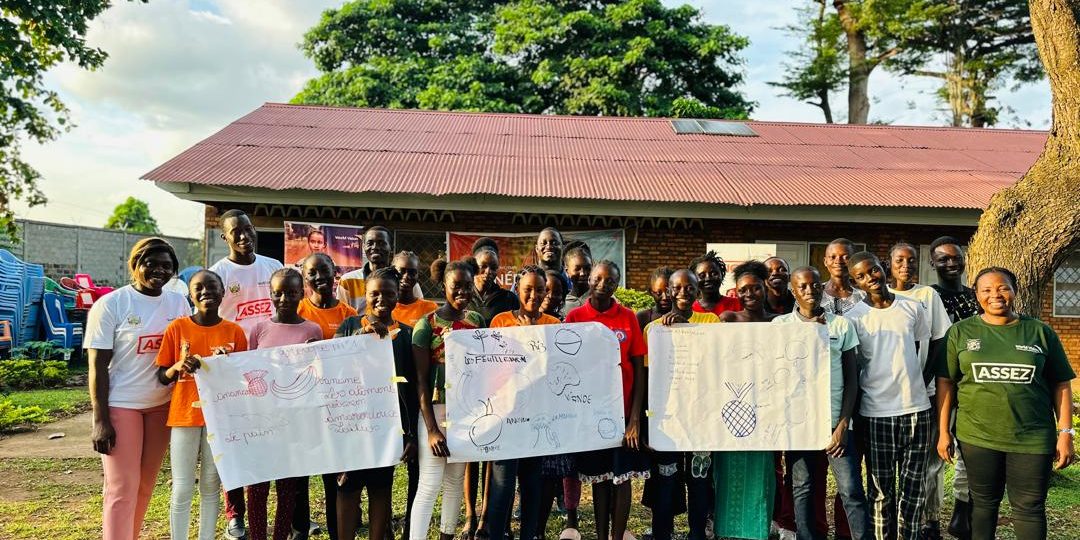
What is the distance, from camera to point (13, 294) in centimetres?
960

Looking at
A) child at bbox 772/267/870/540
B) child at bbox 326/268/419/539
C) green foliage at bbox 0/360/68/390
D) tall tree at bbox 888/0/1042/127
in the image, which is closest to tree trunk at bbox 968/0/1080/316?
child at bbox 772/267/870/540

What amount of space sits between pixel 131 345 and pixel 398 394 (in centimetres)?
121

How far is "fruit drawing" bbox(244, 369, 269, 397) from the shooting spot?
3.07m

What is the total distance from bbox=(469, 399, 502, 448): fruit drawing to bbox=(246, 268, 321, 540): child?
2.95 ft

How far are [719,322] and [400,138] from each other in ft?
27.2

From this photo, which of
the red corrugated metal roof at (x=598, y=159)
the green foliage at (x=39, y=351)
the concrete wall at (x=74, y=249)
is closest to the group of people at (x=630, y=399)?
the red corrugated metal roof at (x=598, y=159)

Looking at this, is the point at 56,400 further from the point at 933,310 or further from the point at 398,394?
the point at 933,310

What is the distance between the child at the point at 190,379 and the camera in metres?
2.94

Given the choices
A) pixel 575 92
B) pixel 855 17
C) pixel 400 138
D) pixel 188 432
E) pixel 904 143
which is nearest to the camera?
pixel 188 432

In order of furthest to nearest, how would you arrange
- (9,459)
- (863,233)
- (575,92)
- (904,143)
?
(575,92)
(904,143)
(863,233)
(9,459)

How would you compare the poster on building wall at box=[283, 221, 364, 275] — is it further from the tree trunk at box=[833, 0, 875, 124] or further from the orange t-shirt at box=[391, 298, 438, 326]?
the tree trunk at box=[833, 0, 875, 124]

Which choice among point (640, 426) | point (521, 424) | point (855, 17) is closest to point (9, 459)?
point (521, 424)

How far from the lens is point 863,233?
929 centimetres

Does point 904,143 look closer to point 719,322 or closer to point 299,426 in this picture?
point 719,322
